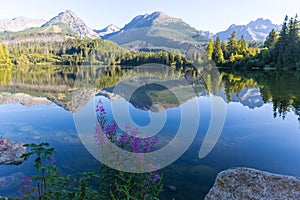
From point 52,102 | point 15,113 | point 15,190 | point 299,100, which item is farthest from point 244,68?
point 15,190

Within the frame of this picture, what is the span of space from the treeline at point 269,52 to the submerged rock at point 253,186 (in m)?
58.6

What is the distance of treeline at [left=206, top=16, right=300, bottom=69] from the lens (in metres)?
57.6

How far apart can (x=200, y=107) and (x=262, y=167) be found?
1135cm

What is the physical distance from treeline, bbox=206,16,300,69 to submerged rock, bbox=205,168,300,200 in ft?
192

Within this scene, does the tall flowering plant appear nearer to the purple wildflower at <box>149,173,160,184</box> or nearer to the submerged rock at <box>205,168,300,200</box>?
the purple wildflower at <box>149,173,160,184</box>

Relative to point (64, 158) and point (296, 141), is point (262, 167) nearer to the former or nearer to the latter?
point (296, 141)

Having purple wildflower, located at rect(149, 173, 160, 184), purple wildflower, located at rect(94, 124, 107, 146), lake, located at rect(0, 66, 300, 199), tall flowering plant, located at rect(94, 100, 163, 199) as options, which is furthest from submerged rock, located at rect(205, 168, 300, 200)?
purple wildflower, located at rect(94, 124, 107, 146)

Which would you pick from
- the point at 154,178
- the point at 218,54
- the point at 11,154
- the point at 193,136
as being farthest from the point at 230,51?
the point at 154,178

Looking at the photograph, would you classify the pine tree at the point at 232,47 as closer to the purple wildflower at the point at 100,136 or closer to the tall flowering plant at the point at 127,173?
the tall flowering plant at the point at 127,173

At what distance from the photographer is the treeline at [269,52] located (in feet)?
189

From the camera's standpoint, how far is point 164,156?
32.0ft

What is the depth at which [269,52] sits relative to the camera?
63.6 metres

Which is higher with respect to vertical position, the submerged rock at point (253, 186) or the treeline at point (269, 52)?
the treeline at point (269, 52)

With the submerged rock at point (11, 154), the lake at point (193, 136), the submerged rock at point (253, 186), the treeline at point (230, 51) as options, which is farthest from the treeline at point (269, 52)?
the submerged rock at point (11, 154)
